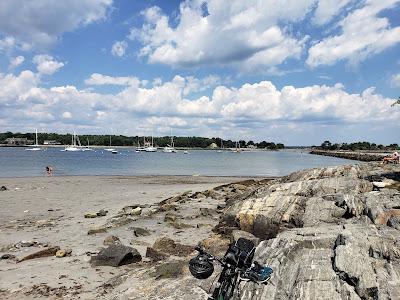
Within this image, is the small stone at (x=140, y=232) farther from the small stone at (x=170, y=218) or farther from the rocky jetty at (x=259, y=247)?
the small stone at (x=170, y=218)

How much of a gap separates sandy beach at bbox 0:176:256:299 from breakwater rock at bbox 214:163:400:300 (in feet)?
12.7

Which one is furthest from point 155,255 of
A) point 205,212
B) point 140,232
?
point 205,212

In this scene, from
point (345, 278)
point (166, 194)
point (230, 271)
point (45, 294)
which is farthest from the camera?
point (166, 194)

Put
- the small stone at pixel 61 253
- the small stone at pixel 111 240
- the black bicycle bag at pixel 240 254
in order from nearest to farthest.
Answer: the black bicycle bag at pixel 240 254, the small stone at pixel 61 253, the small stone at pixel 111 240

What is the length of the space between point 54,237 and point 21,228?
12.1 ft

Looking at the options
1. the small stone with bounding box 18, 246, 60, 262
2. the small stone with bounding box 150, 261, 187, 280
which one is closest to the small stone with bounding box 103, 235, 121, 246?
the small stone with bounding box 18, 246, 60, 262

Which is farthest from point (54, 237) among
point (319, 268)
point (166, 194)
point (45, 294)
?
point (166, 194)

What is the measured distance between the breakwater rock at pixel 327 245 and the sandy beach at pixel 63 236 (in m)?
3.86

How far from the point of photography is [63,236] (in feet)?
63.4

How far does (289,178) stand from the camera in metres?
27.5

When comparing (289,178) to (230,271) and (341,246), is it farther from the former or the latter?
(230,271)

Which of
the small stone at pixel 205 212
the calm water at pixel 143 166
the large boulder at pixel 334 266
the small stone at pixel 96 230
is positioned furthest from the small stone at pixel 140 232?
the calm water at pixel 143 166

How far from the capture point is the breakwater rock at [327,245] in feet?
27.1

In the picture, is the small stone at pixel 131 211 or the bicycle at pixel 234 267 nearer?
the bicycle at pixel 234 267
